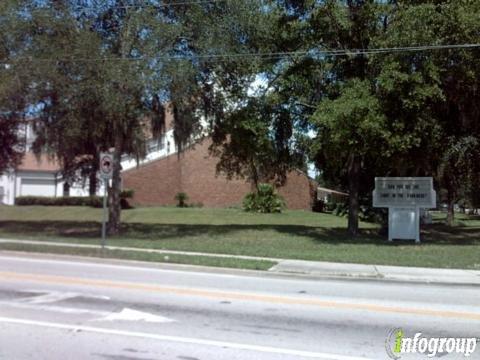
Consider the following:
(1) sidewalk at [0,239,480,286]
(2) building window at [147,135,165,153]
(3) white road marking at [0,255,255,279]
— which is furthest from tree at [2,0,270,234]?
(1) sidewalk at [0,239,480,286]

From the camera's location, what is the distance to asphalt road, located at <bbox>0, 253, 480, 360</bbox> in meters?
6.69

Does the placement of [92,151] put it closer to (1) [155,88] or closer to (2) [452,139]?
(1) [155,88]

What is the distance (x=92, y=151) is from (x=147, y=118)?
27.3 feet

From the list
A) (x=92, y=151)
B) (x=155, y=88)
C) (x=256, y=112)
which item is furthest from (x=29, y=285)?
(x=92, y=151)

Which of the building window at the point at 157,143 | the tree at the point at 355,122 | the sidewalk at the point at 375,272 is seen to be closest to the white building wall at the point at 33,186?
the building window at the point at 157,143

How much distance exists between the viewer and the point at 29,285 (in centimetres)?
1118

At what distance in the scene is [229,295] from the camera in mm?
10438

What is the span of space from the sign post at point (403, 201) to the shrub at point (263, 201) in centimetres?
1911

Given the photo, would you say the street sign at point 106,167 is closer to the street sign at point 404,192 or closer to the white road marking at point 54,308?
the white road marking at point 54,308

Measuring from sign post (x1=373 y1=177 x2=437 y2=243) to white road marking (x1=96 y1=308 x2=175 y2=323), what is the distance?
1593cm

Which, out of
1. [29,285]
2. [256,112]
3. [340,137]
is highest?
[256,112]

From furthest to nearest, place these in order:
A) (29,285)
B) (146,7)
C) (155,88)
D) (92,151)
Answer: (92,151)
(146,7)
(155,88)
(29,285)

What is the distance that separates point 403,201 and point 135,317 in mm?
16578

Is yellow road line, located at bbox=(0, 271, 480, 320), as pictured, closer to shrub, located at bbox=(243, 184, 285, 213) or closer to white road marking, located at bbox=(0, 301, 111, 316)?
white road marking, located at bbox=(0, 301, 111, 316)
